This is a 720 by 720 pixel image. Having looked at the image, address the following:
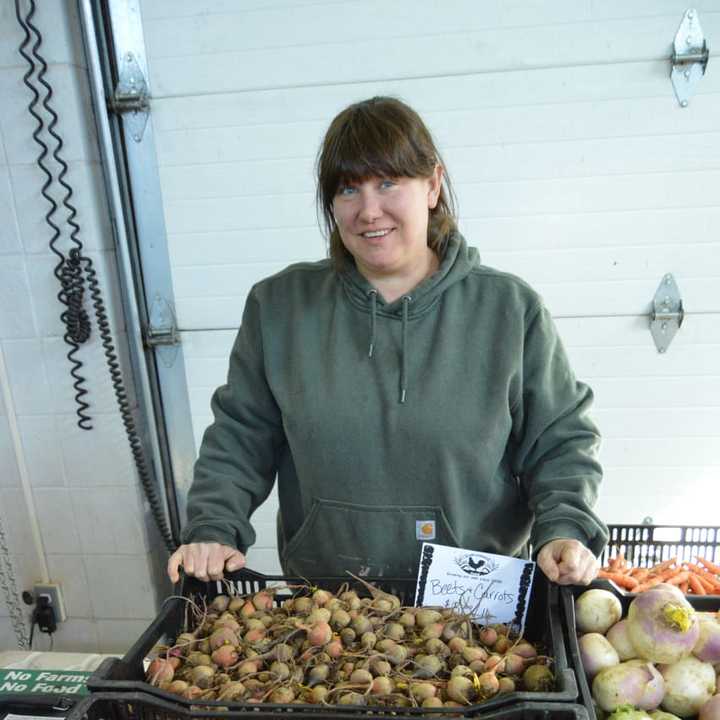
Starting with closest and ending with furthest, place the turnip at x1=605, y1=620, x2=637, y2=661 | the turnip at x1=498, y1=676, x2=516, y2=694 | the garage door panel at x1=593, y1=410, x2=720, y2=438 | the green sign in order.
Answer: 1. the turnip at x1=498, y1=676, x2=516, y2=694
2. the turnip at x1=605, y1=620, x2=637, y2=661
3. the green sign
4. the garage door panel at x1=593, y1=410, x2=720, y2=438

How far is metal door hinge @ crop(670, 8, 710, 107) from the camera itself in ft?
6.38

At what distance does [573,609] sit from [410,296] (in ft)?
1.91

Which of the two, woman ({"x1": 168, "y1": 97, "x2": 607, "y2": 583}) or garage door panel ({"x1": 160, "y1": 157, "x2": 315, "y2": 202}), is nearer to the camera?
woman ({"x1": 168, "y1": 97, "x2": 607, "y2": 583})

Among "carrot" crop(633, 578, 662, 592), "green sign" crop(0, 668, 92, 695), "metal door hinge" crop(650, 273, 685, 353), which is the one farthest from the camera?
"metal door hinge" crop(650, 273, 685, 353)

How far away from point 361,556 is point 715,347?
5.34 ft

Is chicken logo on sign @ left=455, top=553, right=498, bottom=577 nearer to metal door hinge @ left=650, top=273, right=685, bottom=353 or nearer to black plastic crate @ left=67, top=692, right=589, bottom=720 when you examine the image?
black plastic crate @ left=67, top=692, right=589, bottom=720

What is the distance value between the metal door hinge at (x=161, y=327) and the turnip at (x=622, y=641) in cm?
177

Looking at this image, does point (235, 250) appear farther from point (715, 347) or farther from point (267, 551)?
point (715, 347)

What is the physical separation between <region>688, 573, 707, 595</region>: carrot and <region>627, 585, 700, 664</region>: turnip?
3.07 ft

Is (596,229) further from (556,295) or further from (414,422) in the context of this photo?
(414,422)

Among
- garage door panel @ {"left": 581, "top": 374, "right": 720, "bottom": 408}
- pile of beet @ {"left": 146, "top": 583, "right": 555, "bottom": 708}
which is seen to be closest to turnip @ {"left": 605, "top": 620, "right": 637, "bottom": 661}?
pile of beet @ {"left": 146, "top": 583, "right": 555, "bottom": 708}

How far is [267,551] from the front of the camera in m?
2.57

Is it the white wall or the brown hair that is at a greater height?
the brown hair

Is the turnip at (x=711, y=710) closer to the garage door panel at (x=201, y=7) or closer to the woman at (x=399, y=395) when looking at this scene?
the woman at (x=399, y=395)
